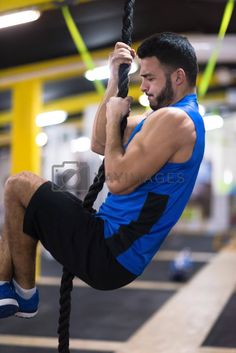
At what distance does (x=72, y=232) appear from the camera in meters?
2.10

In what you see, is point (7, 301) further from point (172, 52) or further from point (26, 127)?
point (26, 127)

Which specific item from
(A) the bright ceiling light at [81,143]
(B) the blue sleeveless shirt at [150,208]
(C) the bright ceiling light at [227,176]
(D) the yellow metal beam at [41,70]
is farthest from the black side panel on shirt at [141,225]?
(C) the bright ceiling light at [227,176]

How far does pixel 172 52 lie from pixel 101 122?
404 mm

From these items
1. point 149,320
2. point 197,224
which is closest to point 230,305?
point 149,320

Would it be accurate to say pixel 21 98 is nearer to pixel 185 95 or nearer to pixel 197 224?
pixel 185 95

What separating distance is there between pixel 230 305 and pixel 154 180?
4282 mm

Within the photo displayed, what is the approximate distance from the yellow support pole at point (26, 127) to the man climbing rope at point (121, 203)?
5576 millimetres

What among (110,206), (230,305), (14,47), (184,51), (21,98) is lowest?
(230,305)

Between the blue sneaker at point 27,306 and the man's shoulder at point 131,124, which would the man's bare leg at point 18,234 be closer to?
the blue sneaker at point 27,306

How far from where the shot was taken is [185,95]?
6.97 ft

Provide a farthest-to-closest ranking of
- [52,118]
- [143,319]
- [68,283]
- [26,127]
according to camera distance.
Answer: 1. [52,118]
2. [26,127]
3. [143,319]
4. [68,283]

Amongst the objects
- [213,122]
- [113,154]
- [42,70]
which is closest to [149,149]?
[113,154]

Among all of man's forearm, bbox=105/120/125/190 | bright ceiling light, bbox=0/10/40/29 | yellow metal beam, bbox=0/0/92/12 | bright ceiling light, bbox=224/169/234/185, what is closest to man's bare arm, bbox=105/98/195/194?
man's forearm, bbox=105/120/125/190

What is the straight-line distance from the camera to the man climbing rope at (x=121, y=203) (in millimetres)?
2033
